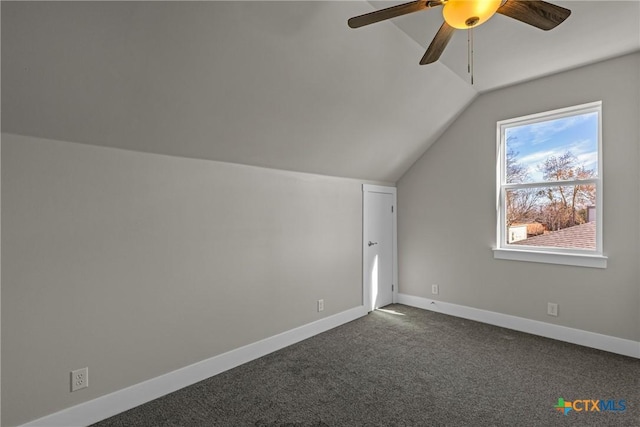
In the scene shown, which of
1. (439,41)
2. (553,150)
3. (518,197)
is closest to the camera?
(439,41)

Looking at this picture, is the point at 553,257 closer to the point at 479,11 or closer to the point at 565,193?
the point at 565,193

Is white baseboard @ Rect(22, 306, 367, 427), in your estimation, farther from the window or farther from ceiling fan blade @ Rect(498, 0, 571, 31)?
ceiling fan blade @ Rect(498, 0, 571, 31)

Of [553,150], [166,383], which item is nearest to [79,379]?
[166,383]

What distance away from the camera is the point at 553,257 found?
3371mm

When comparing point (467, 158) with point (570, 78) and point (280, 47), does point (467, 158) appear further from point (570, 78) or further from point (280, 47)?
point (280, 47)

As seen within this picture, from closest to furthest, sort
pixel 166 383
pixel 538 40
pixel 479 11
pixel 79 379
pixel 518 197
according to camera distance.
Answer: pixel 479 11 < pixel 79 379 < pixel 166 383 < pixel 538 40 < pixel 518 197

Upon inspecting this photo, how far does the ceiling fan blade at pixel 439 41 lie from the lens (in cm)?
174

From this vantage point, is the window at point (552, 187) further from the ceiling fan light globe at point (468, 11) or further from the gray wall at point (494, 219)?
the ceiling fan light globe at point (468, 11)

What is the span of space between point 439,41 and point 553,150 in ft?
8.09

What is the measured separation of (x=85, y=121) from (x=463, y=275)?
13.6 feet

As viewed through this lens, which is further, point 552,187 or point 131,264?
point 552,187

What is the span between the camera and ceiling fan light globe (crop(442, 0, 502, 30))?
55.6 inches

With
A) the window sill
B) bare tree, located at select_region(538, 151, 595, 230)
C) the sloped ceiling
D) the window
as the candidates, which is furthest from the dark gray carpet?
the sloped ceiling

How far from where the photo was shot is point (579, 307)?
3223mm
